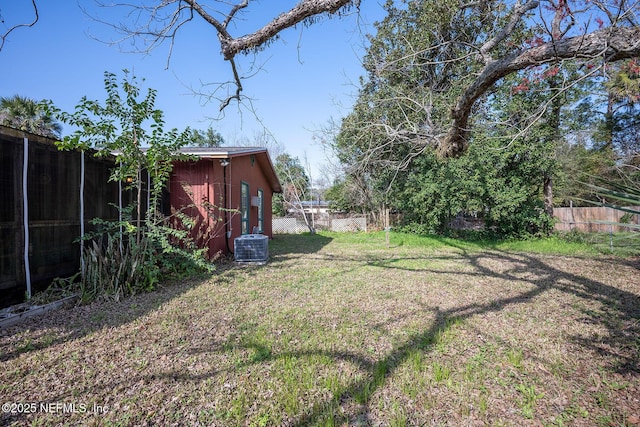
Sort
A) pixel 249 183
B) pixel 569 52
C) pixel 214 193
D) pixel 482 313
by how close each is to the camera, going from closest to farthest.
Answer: pixel 569 52, pixel 482 313, pixel 214 193, pixel 249 183

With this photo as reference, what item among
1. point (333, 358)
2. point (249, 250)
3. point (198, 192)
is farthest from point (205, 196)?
point (333, 358)

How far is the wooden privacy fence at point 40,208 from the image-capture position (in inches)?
134

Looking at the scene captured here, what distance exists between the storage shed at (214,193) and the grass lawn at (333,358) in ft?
7.07

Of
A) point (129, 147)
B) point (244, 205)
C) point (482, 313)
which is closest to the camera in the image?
point (482, 313)

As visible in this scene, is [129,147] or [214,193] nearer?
[129,147]

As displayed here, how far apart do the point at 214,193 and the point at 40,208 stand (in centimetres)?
332

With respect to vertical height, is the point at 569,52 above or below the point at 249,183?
above

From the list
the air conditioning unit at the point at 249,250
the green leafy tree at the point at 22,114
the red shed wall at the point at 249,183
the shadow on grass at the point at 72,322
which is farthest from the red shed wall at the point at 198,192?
the green leafy tree at the point at 22,114

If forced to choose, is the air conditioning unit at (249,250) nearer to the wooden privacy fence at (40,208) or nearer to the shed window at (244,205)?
the shed window at (244,205)

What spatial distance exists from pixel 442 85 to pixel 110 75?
37.3ft

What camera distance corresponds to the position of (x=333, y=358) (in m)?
2.50

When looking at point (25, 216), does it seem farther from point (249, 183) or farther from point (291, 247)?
point (291, 247)

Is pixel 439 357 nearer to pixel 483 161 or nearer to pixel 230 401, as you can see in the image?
pixel 230 401

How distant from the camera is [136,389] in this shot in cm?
207
